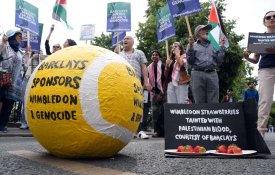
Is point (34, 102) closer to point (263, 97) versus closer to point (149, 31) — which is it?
point (263, 97)

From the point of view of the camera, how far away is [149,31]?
32562mm

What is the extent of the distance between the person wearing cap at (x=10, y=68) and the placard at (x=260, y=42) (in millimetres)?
5082

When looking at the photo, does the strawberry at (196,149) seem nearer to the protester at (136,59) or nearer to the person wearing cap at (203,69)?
the person wearing cap at (203,69)

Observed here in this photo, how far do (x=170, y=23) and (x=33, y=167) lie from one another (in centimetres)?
821

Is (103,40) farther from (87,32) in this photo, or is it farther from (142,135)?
(142,135)

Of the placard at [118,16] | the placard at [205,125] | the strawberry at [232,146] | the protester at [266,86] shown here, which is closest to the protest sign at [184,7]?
the placard at [118,16]

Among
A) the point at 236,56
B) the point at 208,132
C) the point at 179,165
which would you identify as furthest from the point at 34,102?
the point at 236,56

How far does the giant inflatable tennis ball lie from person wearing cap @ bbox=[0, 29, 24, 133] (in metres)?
4.33

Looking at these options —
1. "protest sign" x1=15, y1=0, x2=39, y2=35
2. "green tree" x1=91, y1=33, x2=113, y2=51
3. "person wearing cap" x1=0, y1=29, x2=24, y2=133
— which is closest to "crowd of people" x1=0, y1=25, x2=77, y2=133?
"person wearing cap" x1=0, y1=29, x2=24, y2=133

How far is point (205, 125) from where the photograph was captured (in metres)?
5.53

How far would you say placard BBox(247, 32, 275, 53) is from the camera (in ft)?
19.1

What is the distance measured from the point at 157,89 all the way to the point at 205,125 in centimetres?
407

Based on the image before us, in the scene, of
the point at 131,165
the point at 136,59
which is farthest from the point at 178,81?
the point at 131,165

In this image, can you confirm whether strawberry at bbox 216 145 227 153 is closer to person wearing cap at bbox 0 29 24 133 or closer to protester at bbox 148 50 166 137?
protester at bbox 148 50 166 137
